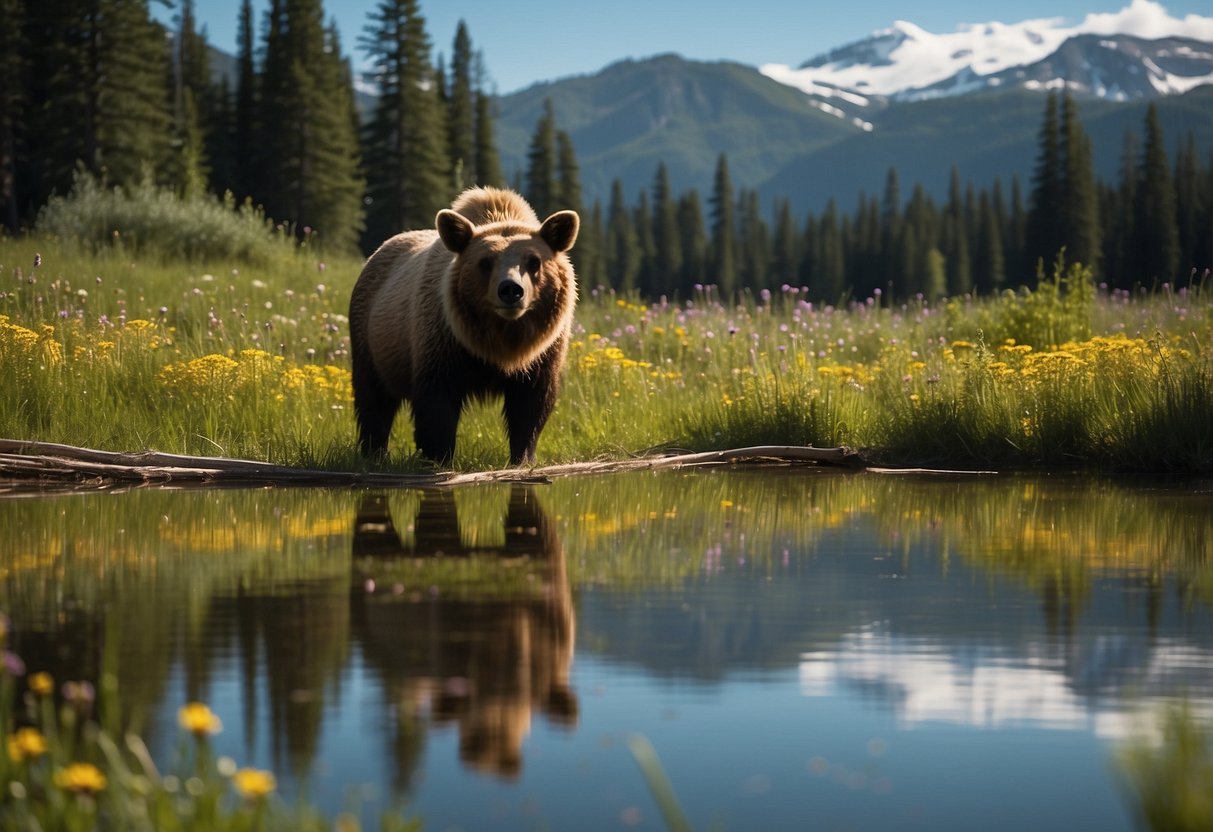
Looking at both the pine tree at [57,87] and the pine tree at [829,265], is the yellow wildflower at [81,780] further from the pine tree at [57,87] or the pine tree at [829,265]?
the pine tree at [829,265]

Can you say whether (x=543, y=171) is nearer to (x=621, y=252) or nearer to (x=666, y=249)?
(x=666, y=249)

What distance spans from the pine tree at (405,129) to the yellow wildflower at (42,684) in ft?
169

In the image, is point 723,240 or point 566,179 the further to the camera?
point 723,240

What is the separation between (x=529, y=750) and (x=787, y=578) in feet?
8.15

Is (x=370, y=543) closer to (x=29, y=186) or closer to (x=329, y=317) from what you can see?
(x=329, y=317)

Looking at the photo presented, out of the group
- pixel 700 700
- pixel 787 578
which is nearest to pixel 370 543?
pixel 787 578

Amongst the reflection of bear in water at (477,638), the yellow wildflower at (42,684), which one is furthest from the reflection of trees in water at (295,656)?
the yellow wildflower at (42,684)

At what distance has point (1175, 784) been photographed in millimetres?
2779

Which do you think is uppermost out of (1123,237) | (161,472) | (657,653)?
(1123,237)

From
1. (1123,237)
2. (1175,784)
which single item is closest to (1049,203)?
(1123,237)

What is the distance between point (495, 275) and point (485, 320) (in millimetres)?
361

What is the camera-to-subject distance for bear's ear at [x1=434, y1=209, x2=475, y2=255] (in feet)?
29.6

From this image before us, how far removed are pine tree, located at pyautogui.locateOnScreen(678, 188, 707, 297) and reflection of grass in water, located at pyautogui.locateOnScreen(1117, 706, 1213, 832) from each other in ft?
412

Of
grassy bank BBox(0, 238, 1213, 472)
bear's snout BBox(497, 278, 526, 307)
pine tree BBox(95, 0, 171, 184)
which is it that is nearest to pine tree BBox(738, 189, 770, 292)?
pine tree BBox(95, 0, 171, 184)
